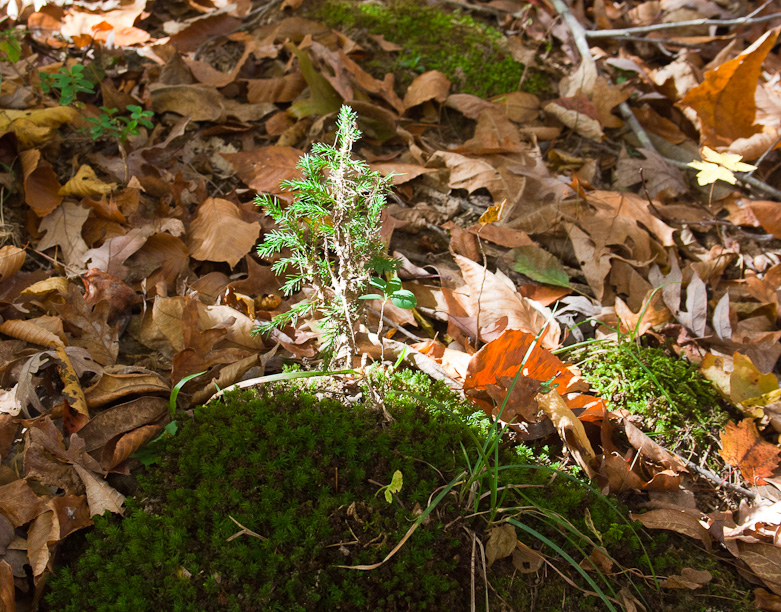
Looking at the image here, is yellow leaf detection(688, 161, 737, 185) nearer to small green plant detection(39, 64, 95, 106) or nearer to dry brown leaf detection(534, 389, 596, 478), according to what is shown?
dry brown leaf detection(534, 389, 596, 478)

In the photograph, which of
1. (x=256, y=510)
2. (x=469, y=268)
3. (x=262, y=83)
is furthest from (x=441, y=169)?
(x=256, y=510)

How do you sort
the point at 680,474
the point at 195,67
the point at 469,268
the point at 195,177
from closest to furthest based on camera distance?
the point at 680,474 → the point at 469,268 → the point at 195,177 → the point at 195,67

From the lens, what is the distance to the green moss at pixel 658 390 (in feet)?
7.47

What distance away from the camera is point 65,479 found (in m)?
1.75

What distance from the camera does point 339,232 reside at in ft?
6.11

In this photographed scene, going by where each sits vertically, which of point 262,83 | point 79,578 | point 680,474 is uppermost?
point 262,83

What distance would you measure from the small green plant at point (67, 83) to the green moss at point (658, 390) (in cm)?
291

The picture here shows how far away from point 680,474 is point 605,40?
3325 millimetres

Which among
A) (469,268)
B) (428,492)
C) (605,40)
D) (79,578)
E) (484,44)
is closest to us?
(79,578)

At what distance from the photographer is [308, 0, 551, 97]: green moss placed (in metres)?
3.61

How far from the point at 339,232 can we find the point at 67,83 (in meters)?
2.07

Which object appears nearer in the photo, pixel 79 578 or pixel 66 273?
pixel 79 578

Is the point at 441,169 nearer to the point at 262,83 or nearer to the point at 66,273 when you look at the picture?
the point at 262,83

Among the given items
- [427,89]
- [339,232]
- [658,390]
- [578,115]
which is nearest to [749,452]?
[658,390]
